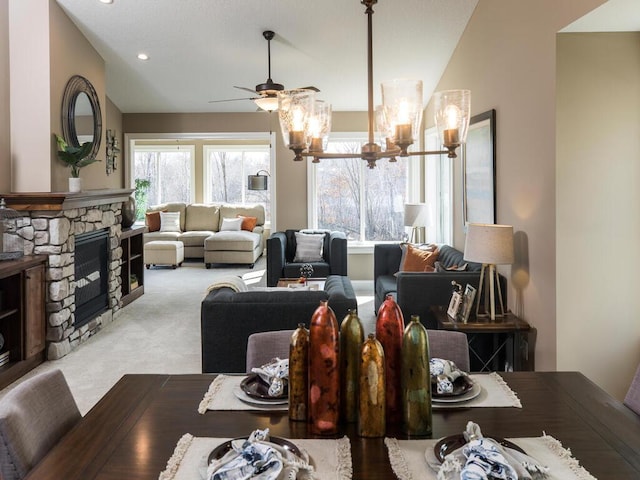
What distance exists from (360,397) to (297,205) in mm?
6749

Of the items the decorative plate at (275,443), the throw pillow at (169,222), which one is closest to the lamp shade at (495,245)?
the decorative plate at (275,443)

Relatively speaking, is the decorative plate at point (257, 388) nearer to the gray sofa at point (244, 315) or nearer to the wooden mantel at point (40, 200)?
the gray sofa at point (244, 315)

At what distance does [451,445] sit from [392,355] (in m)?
0.26

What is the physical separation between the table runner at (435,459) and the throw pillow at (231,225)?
32.3 feet

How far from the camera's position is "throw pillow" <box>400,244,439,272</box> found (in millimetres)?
5422

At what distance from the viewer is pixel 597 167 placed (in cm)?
328

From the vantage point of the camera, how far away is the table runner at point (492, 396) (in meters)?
1.69

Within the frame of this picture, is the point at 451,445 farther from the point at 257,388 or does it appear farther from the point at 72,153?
the point at 72,153

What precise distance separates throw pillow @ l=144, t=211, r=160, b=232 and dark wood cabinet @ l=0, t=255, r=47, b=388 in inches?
268

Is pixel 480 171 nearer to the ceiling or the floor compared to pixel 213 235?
nearer to the ceiling

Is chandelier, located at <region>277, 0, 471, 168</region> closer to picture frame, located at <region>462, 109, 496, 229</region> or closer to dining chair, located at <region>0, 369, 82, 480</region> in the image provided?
dining chair, located at <region>0, 369, 82, 480</region>

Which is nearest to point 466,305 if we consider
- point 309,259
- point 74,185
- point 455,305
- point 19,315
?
point 455,305

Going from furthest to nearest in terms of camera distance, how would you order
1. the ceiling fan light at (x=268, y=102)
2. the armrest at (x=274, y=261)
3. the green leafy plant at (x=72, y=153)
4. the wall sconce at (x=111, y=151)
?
the wall sconce at (x=111, y=151) < the armrest at (x=274, y=261) < the ceiling fan light at (x=268, y=102) < the green leafy plant at (x=72, y=153)

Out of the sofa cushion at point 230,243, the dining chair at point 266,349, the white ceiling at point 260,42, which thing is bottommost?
the dining chair at point 266,349
